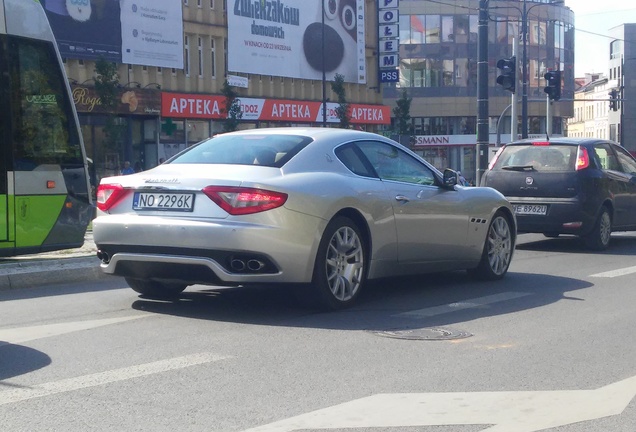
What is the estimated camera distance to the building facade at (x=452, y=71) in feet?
274

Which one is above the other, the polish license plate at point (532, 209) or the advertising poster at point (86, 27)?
the advertising poster at point (86, 27)

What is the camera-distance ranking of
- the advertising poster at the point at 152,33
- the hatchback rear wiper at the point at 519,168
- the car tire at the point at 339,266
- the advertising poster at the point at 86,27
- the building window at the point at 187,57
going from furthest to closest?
the building window at the point at 187,57, the advertising poster at the point at 152,33, the advertising poster at the point at 86,27, the hatchback rear wiper at the point at 519,168, the car tire at the point at 339,266

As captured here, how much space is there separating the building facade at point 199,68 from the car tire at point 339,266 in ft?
115

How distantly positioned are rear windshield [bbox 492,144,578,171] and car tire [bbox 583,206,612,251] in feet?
2.80

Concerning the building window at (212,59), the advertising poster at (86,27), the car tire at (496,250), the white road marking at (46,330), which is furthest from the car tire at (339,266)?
the building window at (212,59)

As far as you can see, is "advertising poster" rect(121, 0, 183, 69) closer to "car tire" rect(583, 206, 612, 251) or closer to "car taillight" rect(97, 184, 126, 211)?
"car tire" rect(583, 206, 612, 251)

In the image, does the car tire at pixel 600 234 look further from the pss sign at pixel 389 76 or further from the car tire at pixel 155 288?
the pss sign at pixel 389 76

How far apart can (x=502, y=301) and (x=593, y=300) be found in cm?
89

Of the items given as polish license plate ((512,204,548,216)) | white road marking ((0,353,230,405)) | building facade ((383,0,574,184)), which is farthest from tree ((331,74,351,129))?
white road marking ((0,353,230,405))

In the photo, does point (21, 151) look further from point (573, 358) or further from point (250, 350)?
point (573, 358)

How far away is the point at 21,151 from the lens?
38.6 feet

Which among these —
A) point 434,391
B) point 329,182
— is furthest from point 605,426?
point 329,182

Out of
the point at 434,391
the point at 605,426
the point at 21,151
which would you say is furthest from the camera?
the point at 21,151

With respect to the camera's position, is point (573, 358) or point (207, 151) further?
point (207, 151)
